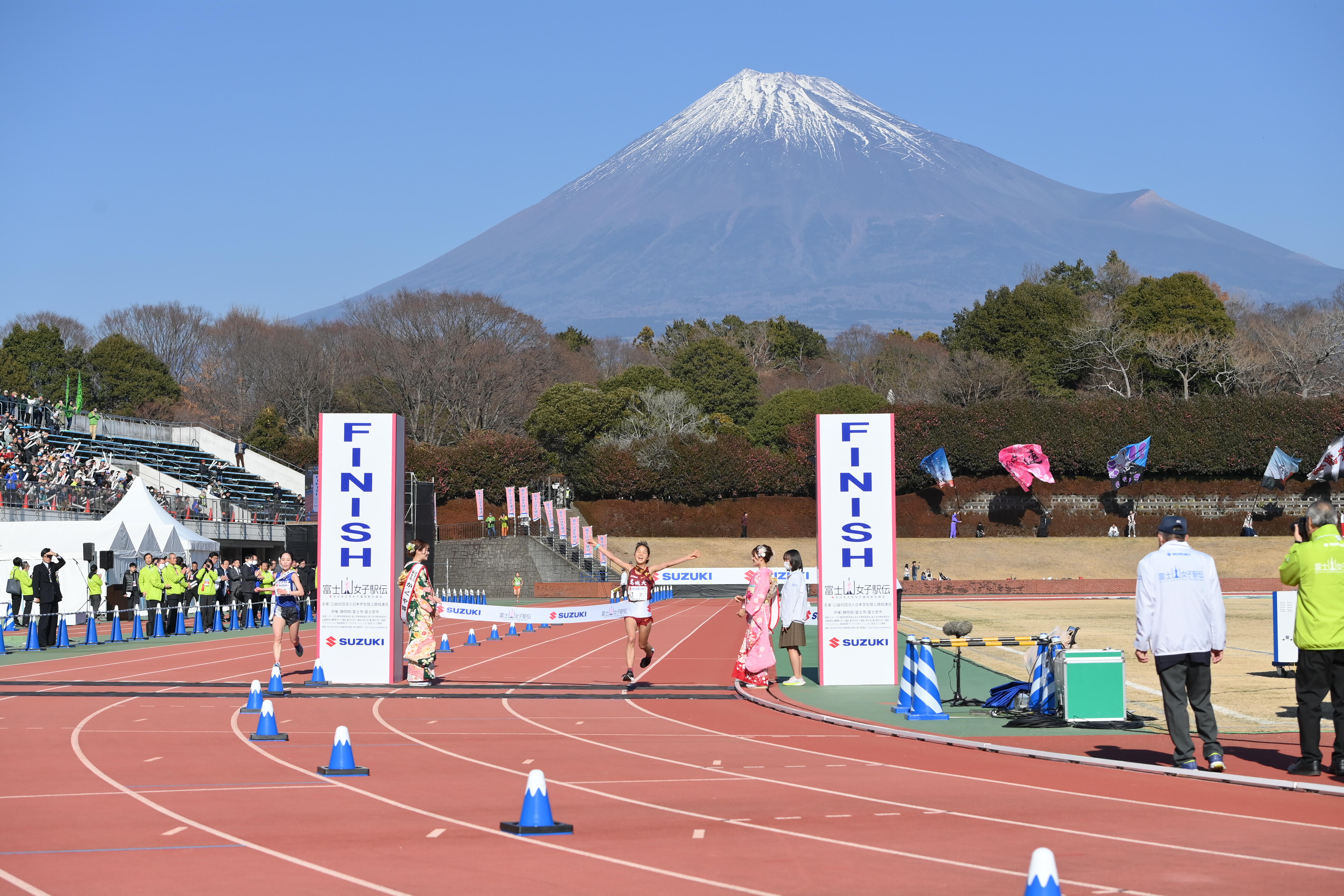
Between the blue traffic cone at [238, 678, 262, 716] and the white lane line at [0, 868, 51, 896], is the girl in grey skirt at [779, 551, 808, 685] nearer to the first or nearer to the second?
the blue traffic cone at [238, 678, 262, 716]

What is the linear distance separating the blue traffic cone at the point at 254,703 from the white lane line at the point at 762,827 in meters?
2.24

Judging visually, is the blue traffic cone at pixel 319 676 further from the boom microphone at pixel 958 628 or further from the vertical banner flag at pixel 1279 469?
the vertical banner flag at pixel 1279 469

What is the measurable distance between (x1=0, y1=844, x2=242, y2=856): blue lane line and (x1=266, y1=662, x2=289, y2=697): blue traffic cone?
8.48 metres

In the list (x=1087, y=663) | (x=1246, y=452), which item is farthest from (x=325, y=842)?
(x=1246, y=452)

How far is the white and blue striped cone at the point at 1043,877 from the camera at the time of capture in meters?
4.75

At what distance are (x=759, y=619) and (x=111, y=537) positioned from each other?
2260cm

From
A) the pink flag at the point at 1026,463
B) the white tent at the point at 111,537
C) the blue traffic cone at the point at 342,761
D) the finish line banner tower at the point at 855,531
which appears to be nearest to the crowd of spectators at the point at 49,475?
the white tent at the point at 111,537

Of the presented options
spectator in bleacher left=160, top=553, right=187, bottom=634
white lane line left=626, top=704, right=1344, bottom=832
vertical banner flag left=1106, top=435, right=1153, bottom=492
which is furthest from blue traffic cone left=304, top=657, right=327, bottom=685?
vertical banner flag left=1106, top=435, right=1153, bottom=492

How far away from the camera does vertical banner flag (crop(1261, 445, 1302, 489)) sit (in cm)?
6406

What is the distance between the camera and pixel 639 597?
16.6m

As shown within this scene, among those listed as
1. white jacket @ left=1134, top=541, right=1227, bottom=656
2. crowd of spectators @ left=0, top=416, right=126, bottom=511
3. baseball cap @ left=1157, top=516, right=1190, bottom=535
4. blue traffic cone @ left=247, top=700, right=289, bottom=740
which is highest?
crowd of spectators @ left=0, top=416, right=126, bottom=511

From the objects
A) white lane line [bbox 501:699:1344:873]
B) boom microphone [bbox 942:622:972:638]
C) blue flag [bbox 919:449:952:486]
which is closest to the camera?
white lane line [bbox 501:699:1344:873]

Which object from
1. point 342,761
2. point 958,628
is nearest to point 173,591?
point 958,628

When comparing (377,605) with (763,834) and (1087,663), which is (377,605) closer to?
(1087,663)
